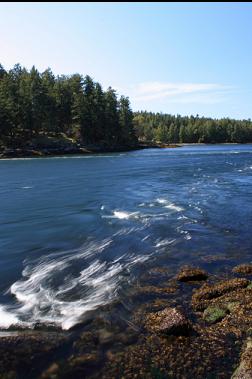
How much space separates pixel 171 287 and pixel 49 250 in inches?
338

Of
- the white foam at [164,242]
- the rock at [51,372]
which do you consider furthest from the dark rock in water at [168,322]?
the white foam at [164,242]

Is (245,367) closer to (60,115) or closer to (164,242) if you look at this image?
(164,242)

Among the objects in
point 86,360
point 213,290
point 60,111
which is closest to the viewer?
point 86,360

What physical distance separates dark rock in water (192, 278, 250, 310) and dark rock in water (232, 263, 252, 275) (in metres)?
1.36

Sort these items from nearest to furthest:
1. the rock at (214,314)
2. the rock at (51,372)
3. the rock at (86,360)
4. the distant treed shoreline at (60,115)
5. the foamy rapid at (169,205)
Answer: the rock at (51,372), the rock at (86,360), the rock at (214,314), the foamy rapid at (169,205), the distant treed shoreline at (60,115)

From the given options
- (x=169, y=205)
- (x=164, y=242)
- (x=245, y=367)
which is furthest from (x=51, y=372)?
(x=169, y=205)

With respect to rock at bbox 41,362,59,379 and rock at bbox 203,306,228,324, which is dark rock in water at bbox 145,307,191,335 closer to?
rock at bbox 203,306,228,324

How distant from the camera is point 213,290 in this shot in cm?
1477

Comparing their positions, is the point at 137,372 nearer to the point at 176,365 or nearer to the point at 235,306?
the point at 176,365

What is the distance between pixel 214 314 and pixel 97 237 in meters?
12.0

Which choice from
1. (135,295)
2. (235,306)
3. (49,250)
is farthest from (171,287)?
(49,250)

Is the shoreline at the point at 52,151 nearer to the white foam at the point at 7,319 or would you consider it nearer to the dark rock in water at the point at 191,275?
the dark rock in water at the point at 191,275

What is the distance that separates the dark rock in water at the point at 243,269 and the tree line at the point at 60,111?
95113 mm

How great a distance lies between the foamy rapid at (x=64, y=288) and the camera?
44.6 ft
